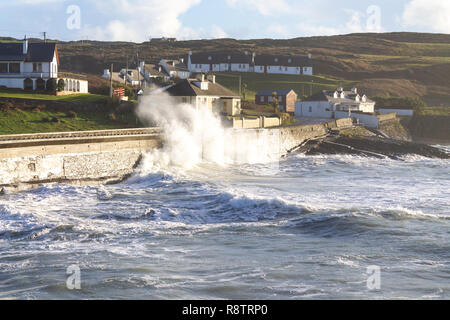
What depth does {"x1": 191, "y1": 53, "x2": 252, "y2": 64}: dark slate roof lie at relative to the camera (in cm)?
13412

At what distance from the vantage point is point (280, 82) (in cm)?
12031

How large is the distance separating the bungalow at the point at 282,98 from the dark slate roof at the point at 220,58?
48.6 meters

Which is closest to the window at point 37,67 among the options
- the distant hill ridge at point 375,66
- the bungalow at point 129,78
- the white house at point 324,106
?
the bungalow at point 129,78

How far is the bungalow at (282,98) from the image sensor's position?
278ft

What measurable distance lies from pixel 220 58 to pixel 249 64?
6.76 m

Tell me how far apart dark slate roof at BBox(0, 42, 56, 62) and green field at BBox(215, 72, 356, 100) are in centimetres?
4483

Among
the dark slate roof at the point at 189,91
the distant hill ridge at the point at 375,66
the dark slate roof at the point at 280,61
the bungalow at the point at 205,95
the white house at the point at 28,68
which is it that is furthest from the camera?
the dark slate roof at the point at 280,61

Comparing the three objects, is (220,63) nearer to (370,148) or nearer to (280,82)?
(280,82)

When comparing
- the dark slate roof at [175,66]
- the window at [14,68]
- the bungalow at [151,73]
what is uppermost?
the dark slate roof at [175,66]

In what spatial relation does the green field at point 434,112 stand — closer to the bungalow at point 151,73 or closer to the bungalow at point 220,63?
the bungalow at point 151,73

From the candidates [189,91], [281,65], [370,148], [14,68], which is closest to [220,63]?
[281,65]
